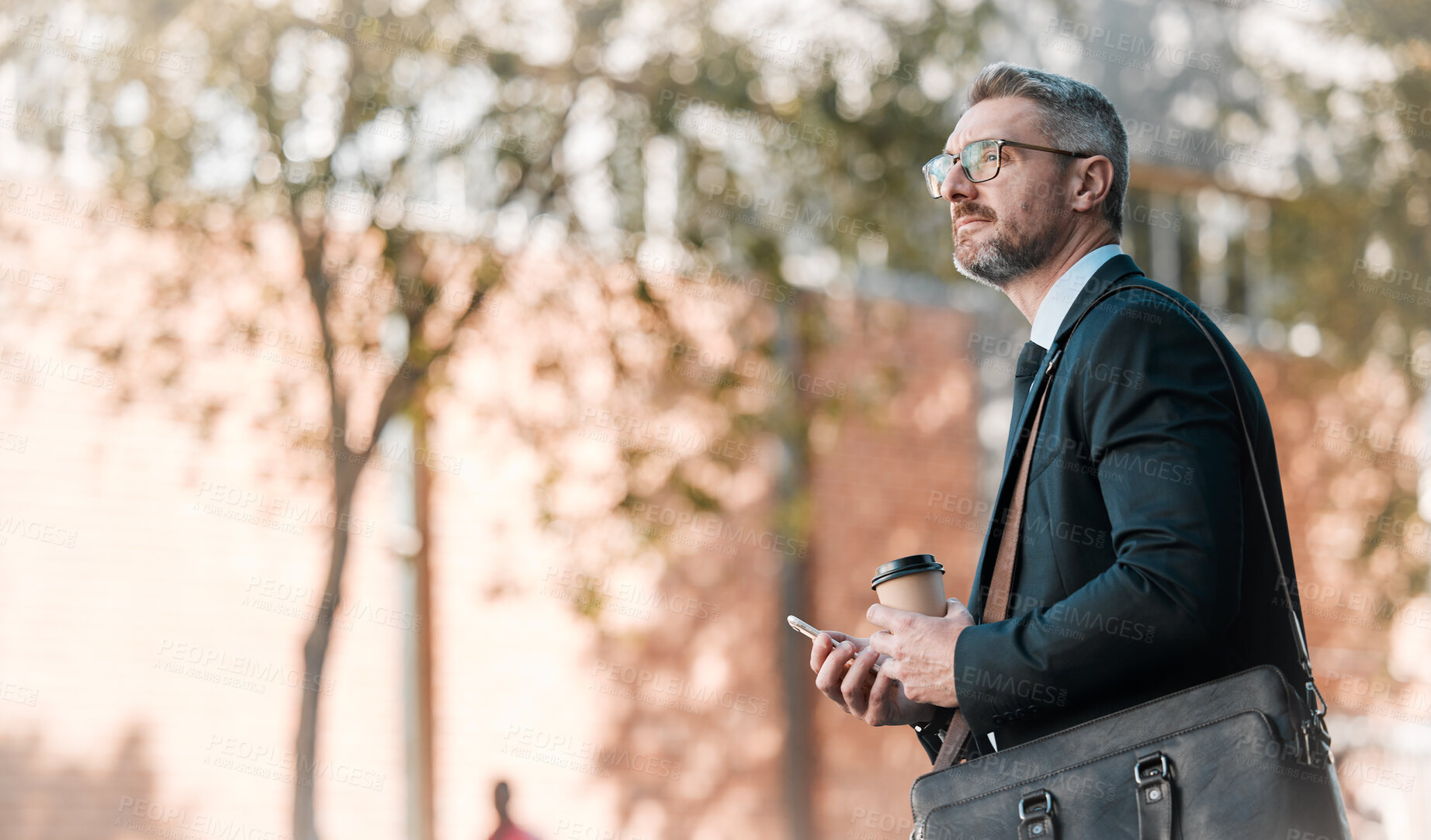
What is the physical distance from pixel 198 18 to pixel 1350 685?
40.9ft

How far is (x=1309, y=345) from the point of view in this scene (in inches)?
521

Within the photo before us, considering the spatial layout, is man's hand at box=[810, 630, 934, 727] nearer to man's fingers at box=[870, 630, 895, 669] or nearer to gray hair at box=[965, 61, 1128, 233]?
man's fingers at box=[870, 630, 895, 669]

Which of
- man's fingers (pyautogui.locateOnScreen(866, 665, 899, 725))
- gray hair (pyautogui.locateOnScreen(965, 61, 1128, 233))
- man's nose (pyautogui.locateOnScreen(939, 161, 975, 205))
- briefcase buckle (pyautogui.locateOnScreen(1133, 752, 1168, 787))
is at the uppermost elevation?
gray hair (pyautogui.locateOnScreen(965, 61, 1128, 233))

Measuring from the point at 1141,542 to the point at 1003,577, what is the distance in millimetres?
318

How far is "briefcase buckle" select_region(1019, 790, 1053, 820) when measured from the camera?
5.46ft

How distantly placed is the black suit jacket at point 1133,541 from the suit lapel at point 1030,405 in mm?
19

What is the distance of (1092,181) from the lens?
2.07 m

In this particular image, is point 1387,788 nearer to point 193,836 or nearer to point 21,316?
point 193,836

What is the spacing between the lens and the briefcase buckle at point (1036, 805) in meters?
1.67

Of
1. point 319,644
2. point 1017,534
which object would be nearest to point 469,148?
point 319,644

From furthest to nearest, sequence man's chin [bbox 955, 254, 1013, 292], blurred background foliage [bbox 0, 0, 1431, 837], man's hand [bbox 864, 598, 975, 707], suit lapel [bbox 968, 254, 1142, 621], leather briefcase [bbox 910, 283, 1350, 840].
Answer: blurred background foliage [bbox 0, 0, 1431, 837]
man's chin [bbox 955, 254, 1013, 292]
suit lapel [bbox 968, 254, 1142, 621]
man's hand [bbox 864, 598, 975, 707]
leather briefcase [bbox 910, 283, 1350, 840]

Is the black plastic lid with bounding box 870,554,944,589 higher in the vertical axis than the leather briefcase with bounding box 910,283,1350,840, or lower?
higher

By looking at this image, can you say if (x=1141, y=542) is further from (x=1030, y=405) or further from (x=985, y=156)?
(x=985, y=156)

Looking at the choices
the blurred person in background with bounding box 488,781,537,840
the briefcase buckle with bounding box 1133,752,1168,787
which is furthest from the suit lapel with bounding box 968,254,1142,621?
the blurred person in background with bounding box 488,781,537,840
